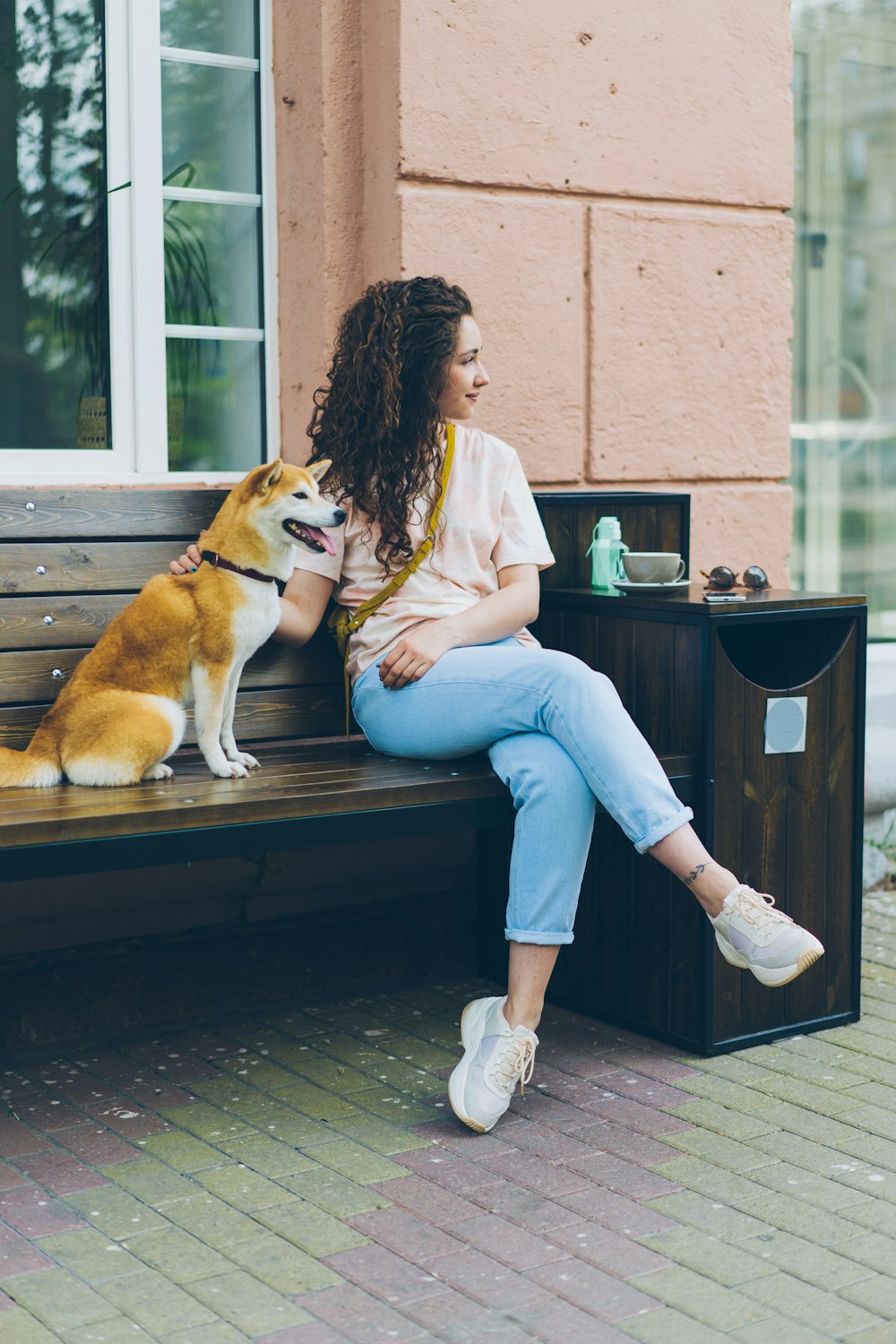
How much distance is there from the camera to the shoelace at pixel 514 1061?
332cm

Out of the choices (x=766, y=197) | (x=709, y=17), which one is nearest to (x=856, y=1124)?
(x=766, y=197)

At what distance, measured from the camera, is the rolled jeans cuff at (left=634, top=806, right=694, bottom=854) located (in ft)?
Result: 11.2

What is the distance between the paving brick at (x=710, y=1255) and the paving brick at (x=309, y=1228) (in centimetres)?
54

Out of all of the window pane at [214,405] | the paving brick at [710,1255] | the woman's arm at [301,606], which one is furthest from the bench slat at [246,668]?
the paving brick at [710,1255]

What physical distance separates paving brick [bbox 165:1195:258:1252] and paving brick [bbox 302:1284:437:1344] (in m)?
0.26

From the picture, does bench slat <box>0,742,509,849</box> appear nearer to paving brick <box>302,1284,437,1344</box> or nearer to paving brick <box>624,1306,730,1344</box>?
paving brick <box>302,1284,437,1344</box>

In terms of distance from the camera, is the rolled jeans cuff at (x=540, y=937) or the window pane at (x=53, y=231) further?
the window pane at (x=53, y=231)

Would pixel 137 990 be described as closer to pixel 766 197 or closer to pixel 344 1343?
pixel 344 1343

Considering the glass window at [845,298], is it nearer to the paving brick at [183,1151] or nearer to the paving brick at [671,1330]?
the paving brick at [183,1151]

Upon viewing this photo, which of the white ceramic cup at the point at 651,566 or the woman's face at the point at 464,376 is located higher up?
the woman's face at the point at 464,376

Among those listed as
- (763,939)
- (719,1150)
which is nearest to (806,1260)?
(719,1150)

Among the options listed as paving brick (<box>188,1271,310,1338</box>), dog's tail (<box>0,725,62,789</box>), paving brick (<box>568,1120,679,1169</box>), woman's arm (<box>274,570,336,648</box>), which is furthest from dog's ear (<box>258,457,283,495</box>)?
paving brick (<box>188,1271,310,1338</box>)

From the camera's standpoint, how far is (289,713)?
4062mm

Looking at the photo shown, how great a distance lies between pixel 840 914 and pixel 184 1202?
1.85 meters
